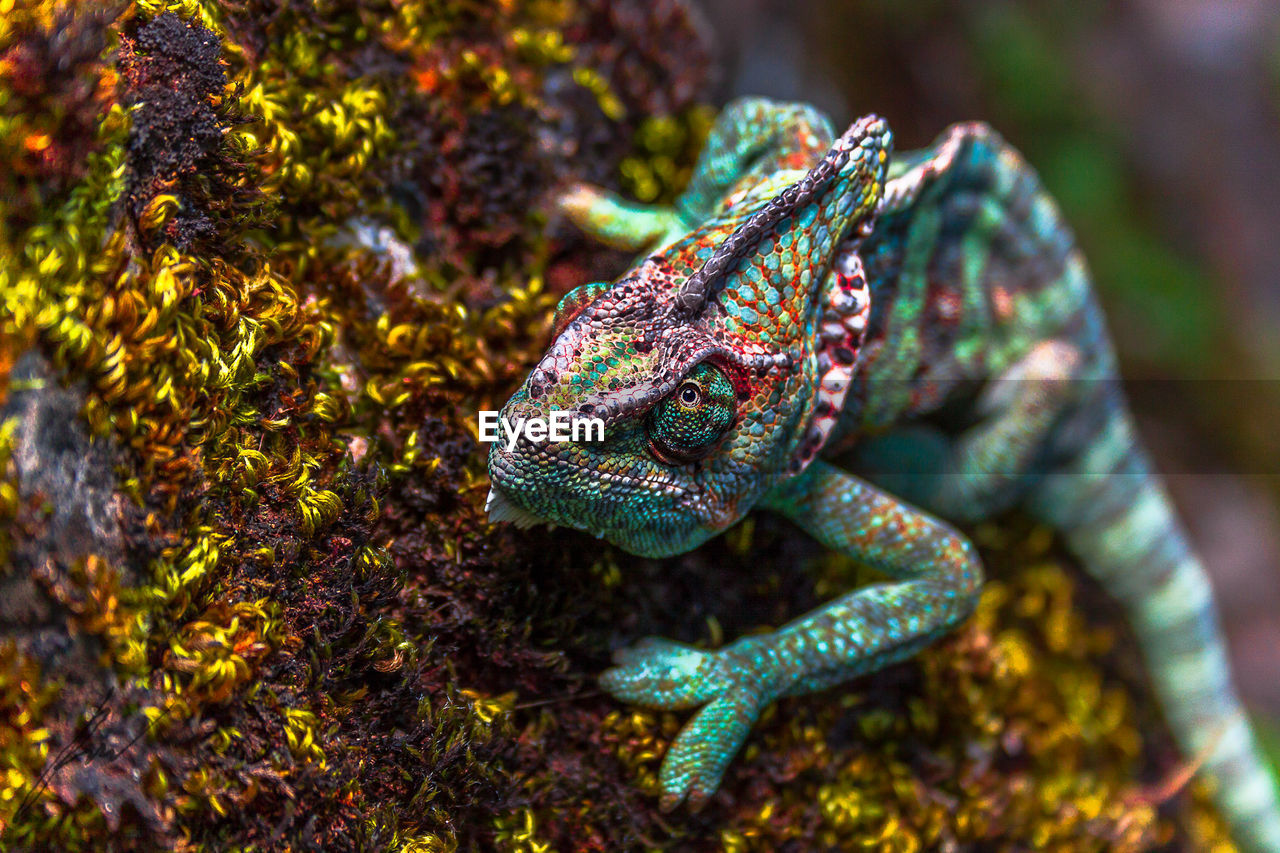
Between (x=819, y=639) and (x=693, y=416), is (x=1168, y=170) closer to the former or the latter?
(x=819, y=639)

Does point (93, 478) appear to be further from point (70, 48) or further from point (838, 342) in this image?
point (838, 342)

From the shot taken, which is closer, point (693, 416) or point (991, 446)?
point (693, 416)

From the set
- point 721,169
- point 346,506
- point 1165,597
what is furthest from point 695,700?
point 1165,597

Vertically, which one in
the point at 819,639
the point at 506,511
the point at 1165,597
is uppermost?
the point at 506,511

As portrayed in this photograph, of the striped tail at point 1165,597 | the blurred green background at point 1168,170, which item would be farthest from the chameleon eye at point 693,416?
the blurred green background at point 1168,170

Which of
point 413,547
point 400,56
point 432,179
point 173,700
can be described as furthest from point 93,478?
point 400,56

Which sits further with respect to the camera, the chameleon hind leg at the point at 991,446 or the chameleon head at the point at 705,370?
the chameleon hind leg at the point at 991,446

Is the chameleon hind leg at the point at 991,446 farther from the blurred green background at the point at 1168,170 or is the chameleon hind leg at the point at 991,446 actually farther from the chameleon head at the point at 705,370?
the blurred green background at the point at 1168,170
